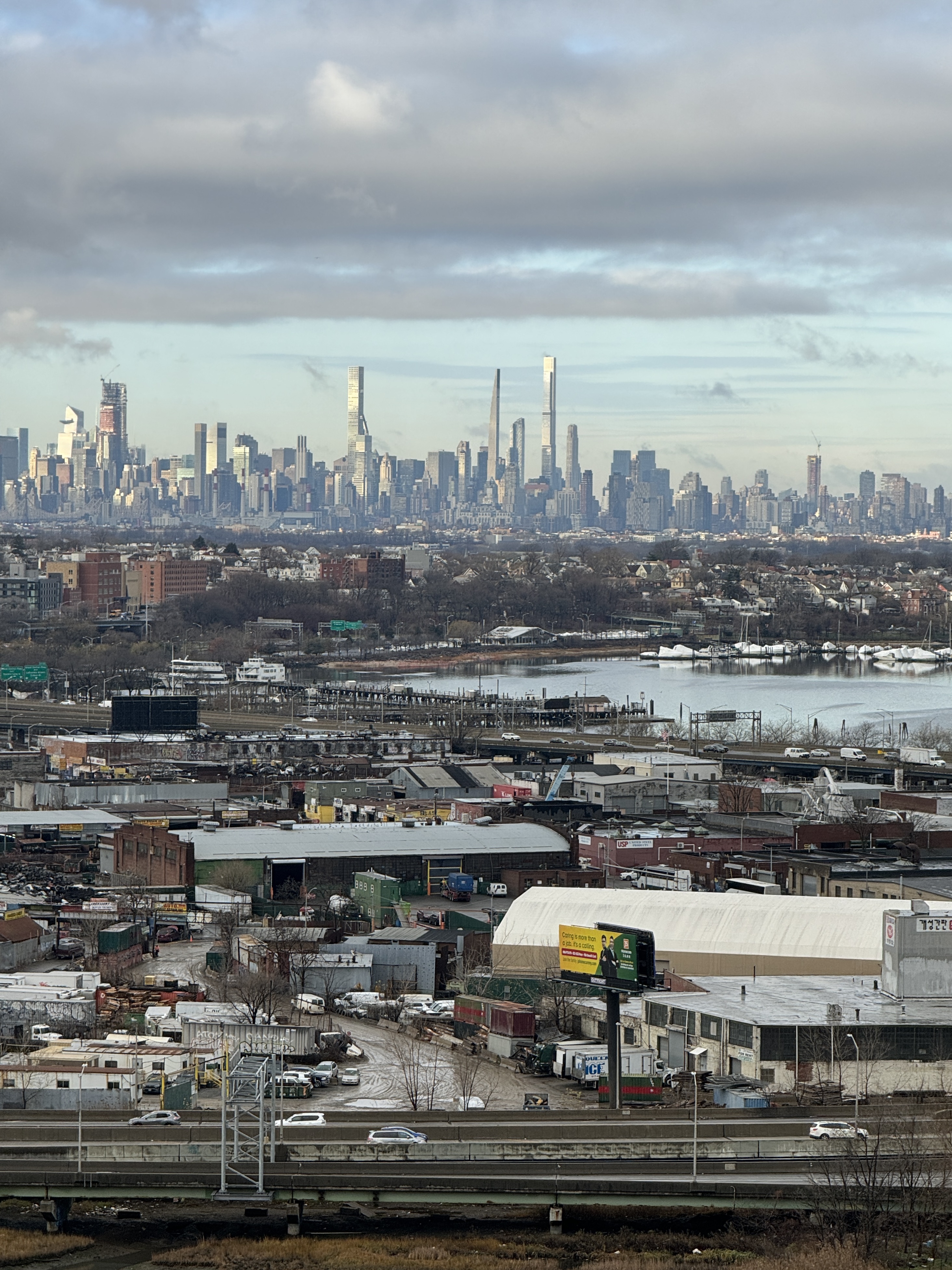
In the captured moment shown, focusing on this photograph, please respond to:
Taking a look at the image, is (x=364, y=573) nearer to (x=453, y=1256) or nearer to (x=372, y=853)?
(x=372, y=853)

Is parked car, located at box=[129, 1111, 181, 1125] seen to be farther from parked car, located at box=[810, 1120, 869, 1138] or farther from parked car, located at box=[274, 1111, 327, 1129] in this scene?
parked car, located at box=[810, 1120, 869, 1138]

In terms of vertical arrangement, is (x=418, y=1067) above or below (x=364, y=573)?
below

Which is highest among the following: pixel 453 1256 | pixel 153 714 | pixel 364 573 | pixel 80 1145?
pixel 364 573

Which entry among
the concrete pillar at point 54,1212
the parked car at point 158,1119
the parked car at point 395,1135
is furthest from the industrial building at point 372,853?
the concrete pillar at point 54,1212

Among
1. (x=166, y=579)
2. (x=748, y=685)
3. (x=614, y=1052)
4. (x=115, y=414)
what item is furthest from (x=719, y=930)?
(x=115, y=414)

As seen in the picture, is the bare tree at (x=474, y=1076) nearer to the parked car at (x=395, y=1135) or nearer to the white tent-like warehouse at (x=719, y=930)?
the parked car at (x=395, y=1135)

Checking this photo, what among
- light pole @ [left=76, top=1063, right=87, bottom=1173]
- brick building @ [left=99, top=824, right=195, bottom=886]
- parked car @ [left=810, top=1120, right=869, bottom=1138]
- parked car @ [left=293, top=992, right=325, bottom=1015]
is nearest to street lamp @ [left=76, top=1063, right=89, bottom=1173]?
light pole @ [left=76, top=1063, right=87, bottom=1173]
